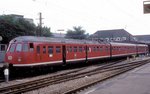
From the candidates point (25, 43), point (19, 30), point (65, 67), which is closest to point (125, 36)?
point (19, 30)

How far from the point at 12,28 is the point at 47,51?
29.3m

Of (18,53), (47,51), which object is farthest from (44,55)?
(18,53)

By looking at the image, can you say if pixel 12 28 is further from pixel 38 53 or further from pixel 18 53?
pixel 18 53

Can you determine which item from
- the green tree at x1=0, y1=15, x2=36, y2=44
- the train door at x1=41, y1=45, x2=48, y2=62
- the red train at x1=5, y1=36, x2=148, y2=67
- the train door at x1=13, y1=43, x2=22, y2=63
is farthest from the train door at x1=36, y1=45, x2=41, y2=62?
the green tree at x1=0, y1=15, x2=36, y2=44

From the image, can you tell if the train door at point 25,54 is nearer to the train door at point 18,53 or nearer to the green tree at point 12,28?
the train door at point 18,53

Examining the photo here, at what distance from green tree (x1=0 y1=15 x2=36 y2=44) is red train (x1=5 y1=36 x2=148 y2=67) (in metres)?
19.4

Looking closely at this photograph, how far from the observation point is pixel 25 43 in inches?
889

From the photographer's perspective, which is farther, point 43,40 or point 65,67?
point 65,67

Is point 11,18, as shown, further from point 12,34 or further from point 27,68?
point 27,68

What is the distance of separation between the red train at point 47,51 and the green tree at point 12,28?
19.4 metres

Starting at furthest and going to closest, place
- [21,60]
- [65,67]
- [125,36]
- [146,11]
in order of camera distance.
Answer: [125,36], [65,67], [21,60], [146,11]

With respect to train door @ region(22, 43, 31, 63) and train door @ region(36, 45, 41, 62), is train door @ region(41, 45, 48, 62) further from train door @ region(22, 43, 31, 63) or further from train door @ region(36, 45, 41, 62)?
train door @ region(22, 43, 31, 63)

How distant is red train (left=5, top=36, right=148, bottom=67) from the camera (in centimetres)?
2239

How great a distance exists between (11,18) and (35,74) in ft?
105
